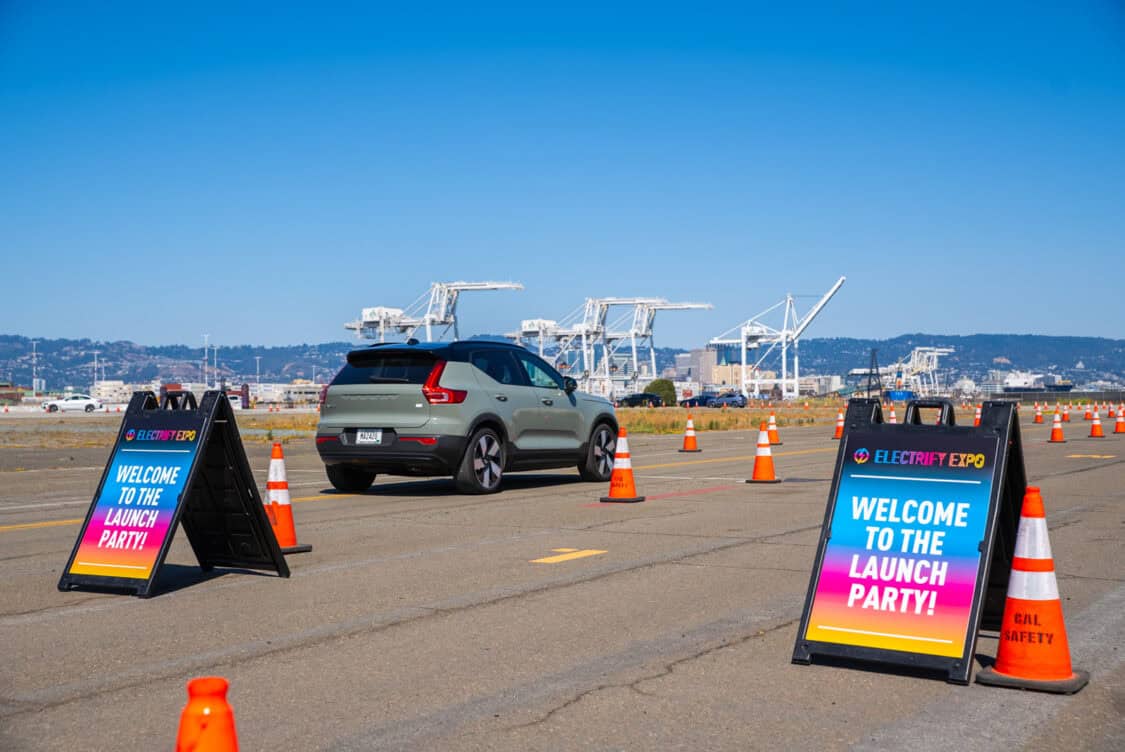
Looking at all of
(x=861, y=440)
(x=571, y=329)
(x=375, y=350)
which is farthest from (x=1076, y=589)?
(x=571, y=329)

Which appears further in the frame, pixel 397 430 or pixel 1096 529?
pixel 397 430

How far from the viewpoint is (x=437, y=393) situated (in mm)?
13930

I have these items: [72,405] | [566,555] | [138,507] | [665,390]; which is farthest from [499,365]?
[665,390]

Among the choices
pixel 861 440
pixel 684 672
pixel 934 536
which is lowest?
pixel 684 672

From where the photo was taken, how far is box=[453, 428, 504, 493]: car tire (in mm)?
14133

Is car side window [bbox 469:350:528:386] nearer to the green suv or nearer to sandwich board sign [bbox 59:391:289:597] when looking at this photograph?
the green suv

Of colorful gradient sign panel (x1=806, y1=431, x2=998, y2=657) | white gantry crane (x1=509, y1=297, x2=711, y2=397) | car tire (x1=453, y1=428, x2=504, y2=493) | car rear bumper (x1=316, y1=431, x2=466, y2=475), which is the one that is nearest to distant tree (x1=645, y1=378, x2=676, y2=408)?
white gantry crane (x1=509, y1=297, x2=711, y2=397)

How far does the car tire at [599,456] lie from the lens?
16.3m

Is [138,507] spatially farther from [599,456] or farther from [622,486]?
[599,456]

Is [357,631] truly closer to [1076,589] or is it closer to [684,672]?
[684,672]

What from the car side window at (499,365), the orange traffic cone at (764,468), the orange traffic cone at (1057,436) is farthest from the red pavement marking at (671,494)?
the orange traffic cone at (1057,436)

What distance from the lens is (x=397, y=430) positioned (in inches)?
547

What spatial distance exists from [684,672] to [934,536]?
133 centimetres

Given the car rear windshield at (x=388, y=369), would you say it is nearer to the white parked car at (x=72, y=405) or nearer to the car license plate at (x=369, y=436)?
the car license plate at (x=369, y=436)
